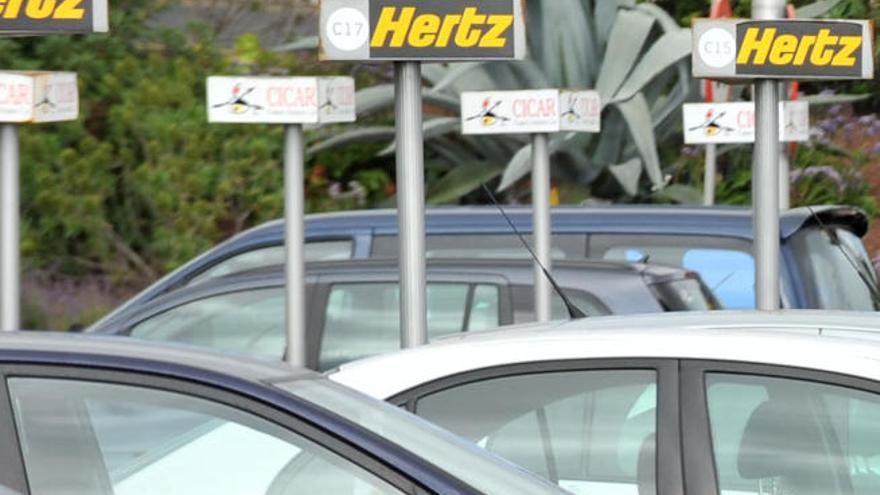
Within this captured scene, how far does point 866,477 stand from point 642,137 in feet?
34.7

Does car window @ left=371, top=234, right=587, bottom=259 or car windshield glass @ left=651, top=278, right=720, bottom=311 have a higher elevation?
car window @ left=371, top=234, right=587, bottom=259

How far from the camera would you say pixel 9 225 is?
22.6 ft

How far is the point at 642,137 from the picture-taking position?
15445mm

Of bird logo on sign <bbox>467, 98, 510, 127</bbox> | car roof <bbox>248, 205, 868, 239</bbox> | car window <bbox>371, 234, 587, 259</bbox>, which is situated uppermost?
bird logo on sign <bbox>467, 98, 510, 127</bbox>

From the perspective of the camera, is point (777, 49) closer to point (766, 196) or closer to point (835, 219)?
point (766, 196)

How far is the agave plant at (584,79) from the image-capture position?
1614 cm

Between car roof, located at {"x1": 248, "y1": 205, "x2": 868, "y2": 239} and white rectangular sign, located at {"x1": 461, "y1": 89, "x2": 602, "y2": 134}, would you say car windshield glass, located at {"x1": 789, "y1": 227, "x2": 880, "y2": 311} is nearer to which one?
car roof, located at {"x1": 248, "y1": 205, "x2": 868, "y2": 239}

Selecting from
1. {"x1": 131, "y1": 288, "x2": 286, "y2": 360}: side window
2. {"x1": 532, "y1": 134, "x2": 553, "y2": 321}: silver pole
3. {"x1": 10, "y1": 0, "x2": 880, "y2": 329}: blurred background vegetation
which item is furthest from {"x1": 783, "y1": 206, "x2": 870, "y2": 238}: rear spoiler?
{"x1": 10, "y1": 0, "x2": 880, "y2": 329}: blurred background vegetation

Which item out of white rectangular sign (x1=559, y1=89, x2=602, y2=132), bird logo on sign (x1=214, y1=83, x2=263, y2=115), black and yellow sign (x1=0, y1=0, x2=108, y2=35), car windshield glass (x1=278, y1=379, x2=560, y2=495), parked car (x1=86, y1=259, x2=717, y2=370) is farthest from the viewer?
parked car (x1=86, y1=259, x2=717, y2=370)

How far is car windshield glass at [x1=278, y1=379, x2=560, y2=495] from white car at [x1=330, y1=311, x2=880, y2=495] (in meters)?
0.91

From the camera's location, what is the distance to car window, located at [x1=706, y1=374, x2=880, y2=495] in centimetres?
492

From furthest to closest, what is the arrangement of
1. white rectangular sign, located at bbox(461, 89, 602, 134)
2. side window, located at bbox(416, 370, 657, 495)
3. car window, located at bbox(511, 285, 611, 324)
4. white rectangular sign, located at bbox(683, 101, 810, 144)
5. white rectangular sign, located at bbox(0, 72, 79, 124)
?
1. white rectangular sign, located at bbox(683, 101, 810, 144)
2. car window, located at bbox(511, 285, 611, 324)
3. white rectangular sign, located at bbox(461, 89, 602, 134)
4. white rectangular sign, located at bbox(0, 72, 79, 124)
5. side window, located at bbox(416, 370, 657, 495)

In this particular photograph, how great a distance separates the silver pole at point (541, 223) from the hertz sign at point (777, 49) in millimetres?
804

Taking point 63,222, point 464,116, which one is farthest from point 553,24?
point 464,116
